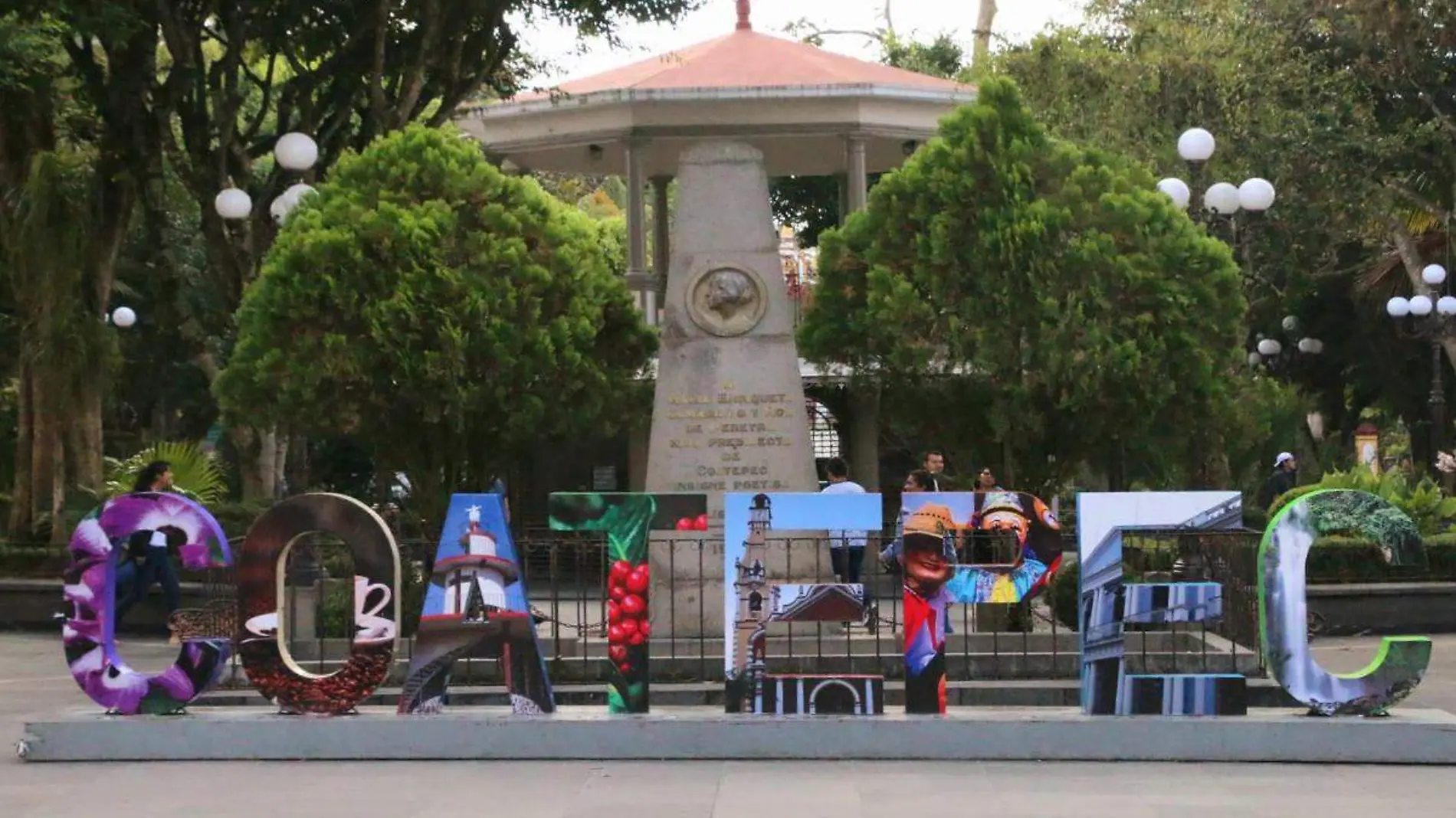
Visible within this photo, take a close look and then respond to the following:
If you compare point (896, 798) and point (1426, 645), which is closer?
point (896, 798)

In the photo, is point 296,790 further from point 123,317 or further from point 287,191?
point 123,317

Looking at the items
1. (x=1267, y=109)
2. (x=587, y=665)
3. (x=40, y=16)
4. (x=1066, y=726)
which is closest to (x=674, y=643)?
(x=587, y=665)

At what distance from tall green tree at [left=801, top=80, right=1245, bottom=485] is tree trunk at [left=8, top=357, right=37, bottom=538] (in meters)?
9.37

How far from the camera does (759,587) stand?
1175 centimetres

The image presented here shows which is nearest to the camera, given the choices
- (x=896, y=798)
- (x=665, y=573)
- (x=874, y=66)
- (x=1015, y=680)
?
(x=896, y=798)

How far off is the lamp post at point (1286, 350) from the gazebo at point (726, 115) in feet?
32.5

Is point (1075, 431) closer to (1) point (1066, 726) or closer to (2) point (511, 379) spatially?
(2) point (511, 379)

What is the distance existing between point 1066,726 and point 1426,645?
1871 mm

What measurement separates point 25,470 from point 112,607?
41.5 feet

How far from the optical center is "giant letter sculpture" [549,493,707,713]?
1169 centimetres

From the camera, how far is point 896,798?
10.1m

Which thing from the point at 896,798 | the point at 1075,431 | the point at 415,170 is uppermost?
the point at 415,170

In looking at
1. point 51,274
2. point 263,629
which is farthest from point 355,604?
point 51,274

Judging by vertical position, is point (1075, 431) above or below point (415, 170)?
below
